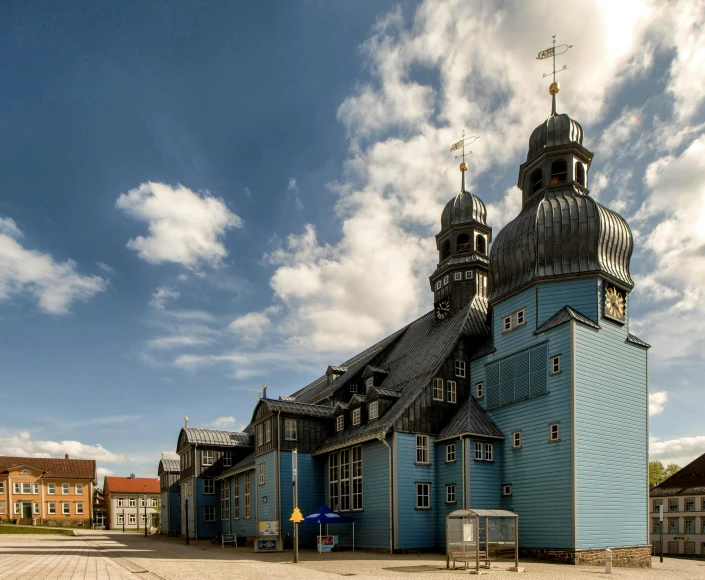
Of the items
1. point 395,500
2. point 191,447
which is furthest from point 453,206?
point 191,447

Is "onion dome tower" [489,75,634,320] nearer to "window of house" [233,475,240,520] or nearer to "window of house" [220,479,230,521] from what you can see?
"window of house" [233,475,240,520]

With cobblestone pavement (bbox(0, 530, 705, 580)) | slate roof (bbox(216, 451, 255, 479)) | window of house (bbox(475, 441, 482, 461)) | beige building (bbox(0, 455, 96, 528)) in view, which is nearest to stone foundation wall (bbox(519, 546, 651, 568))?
cobblestone pavement (bbox(0, 530, 705, 580))

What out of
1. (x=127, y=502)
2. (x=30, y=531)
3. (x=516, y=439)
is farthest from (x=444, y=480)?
(x=127, y=502)

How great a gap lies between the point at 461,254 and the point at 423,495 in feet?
59.3

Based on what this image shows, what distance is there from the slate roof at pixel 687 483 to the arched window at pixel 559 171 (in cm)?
5031

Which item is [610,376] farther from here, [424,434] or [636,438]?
[424,434]

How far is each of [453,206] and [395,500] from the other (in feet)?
77.0

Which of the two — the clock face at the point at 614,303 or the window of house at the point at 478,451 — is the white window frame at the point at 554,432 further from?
the clock face at the point at 614,303

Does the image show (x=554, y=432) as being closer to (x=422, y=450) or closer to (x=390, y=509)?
(x=422, y=450)

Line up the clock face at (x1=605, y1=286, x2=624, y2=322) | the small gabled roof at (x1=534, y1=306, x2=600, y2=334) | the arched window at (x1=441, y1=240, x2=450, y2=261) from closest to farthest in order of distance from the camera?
the small gabled roof at (x1=534, y1=306, x2=600, y2=334) → the clock face at (x1=605, y1=286, x2=624, y2=322) → the arched window at (x1=441, y1=240, x2=450, y2=261)

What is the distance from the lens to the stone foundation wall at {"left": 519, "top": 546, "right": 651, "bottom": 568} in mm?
25219

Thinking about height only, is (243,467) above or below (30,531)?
above

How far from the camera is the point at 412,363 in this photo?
37875 millimetres

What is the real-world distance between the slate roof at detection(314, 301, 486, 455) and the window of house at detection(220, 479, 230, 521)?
15.3 meters
